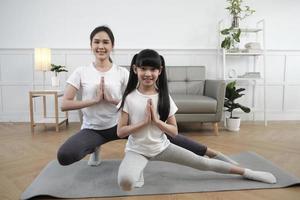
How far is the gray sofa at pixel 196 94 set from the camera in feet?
9.36

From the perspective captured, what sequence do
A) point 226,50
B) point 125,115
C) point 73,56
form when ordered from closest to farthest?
1. point 125,115
2. point 226,50
3. point 73,56

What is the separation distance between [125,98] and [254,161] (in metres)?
1.30

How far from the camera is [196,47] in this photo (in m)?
3.73

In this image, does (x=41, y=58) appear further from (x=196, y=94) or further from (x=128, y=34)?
(x=196, y=94)

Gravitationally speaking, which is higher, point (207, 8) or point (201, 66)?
point (207, 8)

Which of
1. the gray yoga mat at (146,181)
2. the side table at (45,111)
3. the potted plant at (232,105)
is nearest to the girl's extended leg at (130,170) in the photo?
the gray yoga mat at (146,181)

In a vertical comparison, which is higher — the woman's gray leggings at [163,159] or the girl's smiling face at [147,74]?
the girl's smiling face at [147,74]

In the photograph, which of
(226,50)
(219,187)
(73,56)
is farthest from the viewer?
(73,56)

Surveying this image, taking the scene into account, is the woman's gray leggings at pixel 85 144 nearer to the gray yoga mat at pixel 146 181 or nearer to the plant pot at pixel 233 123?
the gray yoga mat at pixel 146 181

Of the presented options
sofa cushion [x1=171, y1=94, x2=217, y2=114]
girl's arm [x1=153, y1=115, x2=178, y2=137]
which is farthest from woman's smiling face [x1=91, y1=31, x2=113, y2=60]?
sofa cushion [x1=171, y1=94, x2=217, y2=114]

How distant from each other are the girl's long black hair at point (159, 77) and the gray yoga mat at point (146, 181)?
19.3 inches

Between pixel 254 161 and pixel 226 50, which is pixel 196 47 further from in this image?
pixel 254 161

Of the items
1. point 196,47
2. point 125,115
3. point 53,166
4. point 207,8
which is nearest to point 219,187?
point 125,115

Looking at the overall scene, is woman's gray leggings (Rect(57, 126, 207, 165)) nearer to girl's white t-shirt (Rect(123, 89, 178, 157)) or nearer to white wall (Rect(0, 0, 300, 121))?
girl's white t-shirt (Rect(123, 89, 178, 157))
